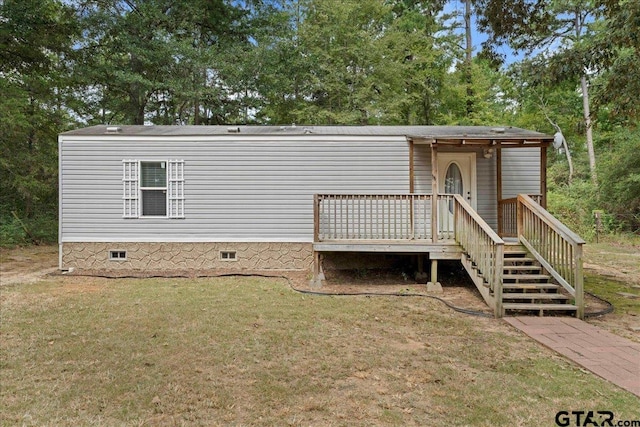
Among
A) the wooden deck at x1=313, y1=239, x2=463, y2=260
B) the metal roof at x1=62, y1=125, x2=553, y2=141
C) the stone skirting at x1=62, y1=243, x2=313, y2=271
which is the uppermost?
the metal roof at x1=62, y1=125, x2=553, y2=141

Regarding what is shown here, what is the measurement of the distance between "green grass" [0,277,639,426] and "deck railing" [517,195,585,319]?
1169mm

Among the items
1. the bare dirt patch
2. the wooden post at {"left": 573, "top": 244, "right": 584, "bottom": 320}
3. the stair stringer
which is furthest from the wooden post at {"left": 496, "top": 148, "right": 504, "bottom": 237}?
the bare dirt patch

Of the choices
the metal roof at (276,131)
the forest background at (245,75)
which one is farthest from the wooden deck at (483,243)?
the forest background at (245,75)

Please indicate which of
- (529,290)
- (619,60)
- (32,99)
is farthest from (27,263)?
(619,60)

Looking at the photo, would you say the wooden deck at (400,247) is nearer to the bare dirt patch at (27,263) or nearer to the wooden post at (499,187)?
the wooden post at (499,187)

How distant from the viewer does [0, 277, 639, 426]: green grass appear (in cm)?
256

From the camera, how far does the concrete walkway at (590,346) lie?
10.3 feet

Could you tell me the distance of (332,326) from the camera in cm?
450

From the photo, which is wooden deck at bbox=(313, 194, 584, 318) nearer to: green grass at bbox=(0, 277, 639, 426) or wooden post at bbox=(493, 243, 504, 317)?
wooden post at bbox=(493, 243, 504, 317)

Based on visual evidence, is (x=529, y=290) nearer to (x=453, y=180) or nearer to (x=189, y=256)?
(x=453, y=180)

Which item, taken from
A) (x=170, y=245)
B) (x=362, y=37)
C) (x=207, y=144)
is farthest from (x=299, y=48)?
(x=170, y=245)
